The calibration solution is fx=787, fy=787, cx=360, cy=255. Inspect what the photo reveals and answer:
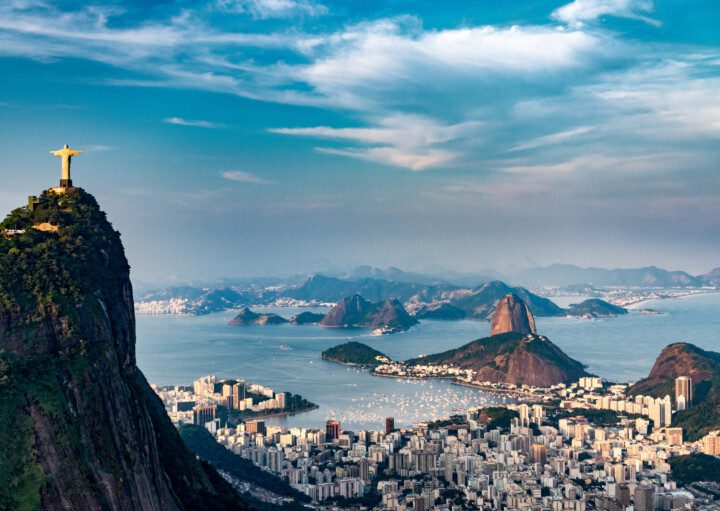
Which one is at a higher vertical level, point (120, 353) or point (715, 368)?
point (120, 353)

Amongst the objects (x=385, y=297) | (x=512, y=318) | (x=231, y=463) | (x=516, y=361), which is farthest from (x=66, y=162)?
(x=385, y=297)

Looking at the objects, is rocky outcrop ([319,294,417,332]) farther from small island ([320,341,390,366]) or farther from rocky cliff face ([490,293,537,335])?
small island ([320,341,390,366])

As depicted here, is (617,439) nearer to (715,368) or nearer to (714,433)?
(714,433)

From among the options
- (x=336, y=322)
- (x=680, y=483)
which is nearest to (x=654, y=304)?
(x=336, y=322)

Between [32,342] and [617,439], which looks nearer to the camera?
[32,342]

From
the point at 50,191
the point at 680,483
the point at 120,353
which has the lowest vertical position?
the point at 680,483

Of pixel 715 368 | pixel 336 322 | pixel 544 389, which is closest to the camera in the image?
pixel 715 368
